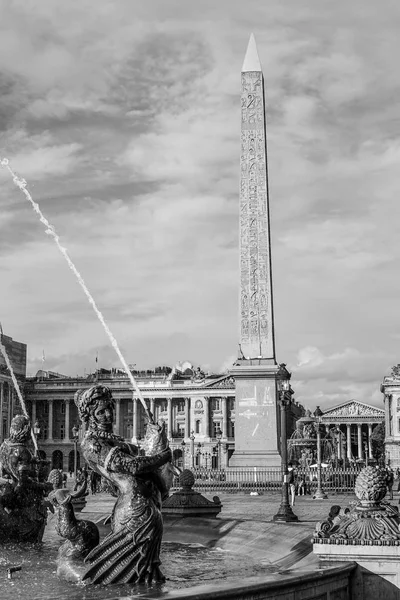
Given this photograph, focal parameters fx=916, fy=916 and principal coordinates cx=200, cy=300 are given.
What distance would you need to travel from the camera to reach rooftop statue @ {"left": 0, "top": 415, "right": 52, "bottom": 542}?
35.2 ft

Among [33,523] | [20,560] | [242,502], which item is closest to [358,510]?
[20,560]

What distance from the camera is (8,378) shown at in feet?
→ 378

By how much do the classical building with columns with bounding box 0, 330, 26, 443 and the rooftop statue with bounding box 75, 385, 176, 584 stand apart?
4038 inches

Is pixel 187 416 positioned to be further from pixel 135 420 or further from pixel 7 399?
pixel 7 399

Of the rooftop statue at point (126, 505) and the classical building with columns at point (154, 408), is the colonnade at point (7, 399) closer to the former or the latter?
the classical building with columns at point (154, 408)

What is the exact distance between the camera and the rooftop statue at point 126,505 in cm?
730

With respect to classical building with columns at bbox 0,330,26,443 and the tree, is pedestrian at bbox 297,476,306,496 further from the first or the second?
the tree

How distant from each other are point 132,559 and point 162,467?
802 millimetres

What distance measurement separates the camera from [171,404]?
122 metres

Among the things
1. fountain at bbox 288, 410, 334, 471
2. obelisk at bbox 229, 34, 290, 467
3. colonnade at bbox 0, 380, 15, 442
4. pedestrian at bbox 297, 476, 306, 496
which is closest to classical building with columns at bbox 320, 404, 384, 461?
colonnade at bbox 0, 380, 15, 442

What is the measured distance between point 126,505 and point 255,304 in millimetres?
31958

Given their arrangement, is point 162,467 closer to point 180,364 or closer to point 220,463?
point 220,463

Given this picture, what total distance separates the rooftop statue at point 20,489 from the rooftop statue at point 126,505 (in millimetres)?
3387

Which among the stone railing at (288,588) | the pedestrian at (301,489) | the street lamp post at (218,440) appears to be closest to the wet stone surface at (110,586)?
the stone railing at (288,588)
